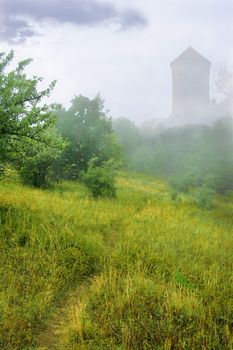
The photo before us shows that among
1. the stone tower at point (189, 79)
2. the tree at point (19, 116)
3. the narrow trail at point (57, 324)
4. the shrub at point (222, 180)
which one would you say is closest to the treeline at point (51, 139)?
the tree at point (19, 116)

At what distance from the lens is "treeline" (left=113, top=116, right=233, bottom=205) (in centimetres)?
3516

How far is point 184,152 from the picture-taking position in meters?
54.7

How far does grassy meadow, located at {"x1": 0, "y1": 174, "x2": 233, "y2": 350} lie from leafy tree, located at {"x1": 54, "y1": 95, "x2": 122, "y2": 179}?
15.6 m

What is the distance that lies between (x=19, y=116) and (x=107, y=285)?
18.3 ft

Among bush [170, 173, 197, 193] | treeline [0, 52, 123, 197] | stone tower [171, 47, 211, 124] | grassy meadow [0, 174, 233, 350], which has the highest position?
stone tower [171, 47, 211, 124]

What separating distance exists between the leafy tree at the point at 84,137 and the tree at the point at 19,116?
15902 millimetres

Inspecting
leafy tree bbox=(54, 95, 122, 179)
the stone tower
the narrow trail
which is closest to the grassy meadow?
the narrow trail

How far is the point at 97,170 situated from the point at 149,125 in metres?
51.6

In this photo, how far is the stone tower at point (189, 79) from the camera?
277 ft

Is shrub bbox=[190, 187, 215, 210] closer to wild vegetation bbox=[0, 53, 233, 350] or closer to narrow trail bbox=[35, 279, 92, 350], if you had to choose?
wild vegetation bbox=[0, 53, 233, 350]

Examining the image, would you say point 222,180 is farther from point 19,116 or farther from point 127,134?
point 127,134

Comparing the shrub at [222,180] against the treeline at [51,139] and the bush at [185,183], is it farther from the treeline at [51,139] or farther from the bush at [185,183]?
the treeline at [51,139]

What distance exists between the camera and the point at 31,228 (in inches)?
403

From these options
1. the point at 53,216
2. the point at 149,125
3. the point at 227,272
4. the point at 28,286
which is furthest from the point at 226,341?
Answer: the point at 149,125
